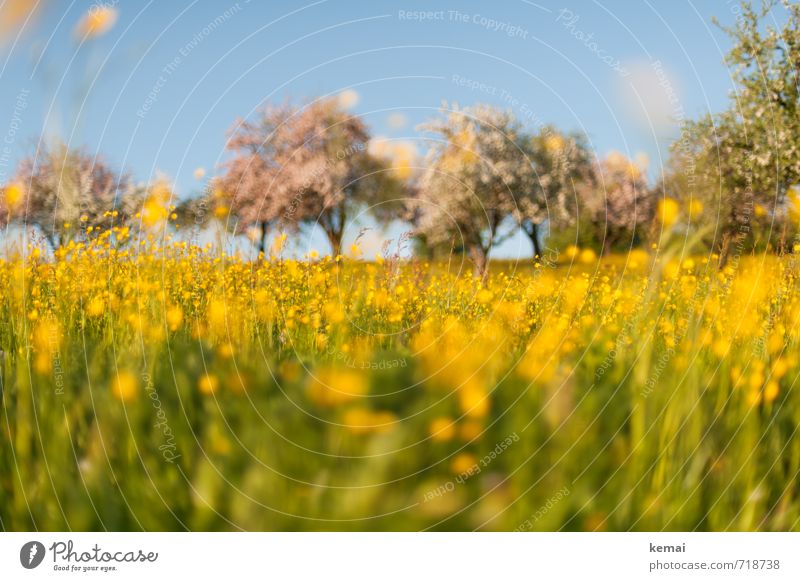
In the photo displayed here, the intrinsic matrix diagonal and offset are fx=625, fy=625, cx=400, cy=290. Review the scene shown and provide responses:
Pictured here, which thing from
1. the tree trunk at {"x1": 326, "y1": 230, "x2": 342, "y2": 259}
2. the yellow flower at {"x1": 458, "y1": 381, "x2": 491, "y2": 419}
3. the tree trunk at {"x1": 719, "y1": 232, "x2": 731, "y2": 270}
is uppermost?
the tree trunk at {"x1": 326, "y1": 230, "x2": 342, "y2": 259}

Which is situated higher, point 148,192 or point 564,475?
point 148,192

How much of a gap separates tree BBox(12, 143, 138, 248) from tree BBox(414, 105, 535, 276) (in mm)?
1750

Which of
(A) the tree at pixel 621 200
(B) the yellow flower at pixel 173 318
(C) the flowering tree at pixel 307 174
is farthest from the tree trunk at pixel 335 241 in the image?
(A) the tree at pixel 621 200

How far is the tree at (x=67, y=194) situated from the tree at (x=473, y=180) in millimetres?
1750

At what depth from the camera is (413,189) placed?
154 inches

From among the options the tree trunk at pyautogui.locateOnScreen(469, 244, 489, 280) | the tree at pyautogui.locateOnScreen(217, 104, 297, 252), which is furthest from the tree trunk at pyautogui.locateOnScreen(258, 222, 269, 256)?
the tree trunk at pyautogui.locateOnScreen(469, 244, 489, 280)

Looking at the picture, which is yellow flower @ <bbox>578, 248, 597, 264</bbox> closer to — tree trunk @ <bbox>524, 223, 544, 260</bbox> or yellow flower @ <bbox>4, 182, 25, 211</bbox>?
tree trunk @ <bbox>524, 223, 544, 260</bbox>

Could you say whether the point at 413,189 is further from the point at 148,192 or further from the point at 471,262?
the point at 148,192

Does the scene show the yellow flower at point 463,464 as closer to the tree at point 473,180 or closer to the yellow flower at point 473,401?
the yellow flower at point 473,401

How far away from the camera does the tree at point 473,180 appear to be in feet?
12.5

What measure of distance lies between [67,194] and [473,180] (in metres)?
2.64

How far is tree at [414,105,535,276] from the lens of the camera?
3.80 metres
